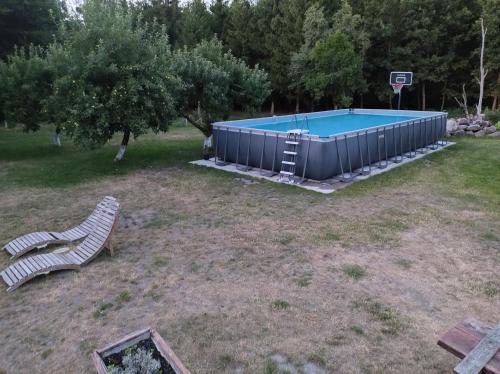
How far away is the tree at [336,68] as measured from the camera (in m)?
20.8

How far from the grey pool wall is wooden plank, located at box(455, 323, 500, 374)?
24.9 feet

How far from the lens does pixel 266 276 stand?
541 cm

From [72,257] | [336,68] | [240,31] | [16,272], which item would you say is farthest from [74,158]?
[240,31]

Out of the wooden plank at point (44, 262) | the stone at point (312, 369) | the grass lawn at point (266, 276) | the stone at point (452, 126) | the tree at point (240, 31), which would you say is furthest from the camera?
the tree at point (240, 31)

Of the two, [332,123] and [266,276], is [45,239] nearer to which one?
[266,276]

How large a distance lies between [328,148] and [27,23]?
62.9 ft

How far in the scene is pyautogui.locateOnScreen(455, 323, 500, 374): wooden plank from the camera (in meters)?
2.31

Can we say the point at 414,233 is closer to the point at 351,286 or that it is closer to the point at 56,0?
the point at 351,286

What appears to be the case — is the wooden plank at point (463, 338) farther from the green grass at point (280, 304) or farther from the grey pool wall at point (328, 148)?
the grey pool wall at point (328, 148)

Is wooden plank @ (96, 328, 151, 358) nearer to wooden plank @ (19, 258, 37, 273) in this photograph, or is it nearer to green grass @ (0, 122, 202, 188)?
wooden plank @ (19, 258, 37, 273)

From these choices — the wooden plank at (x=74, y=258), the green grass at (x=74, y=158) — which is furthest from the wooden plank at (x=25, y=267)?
the green grass at (x=74, y=158)

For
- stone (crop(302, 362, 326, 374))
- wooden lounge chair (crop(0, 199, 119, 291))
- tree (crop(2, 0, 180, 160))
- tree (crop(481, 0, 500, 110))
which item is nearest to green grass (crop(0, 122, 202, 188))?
tree (crop(2, 0, 180, 160))

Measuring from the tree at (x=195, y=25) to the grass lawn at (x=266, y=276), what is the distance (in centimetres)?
2037

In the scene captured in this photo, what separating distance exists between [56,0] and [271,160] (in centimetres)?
1737
